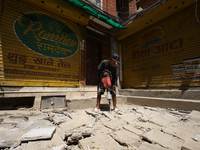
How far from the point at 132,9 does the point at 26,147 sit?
30.2 ft

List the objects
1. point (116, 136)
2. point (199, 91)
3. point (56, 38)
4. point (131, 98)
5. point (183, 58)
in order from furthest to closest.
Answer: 1. point (131, 98)
2. point (56, 38)
3. point (183, 58)
4. point (199, 91)
5. point (116, 136)

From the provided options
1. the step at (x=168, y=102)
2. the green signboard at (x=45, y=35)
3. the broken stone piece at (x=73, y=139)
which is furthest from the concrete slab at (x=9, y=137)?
the step at (x=168, y=102)

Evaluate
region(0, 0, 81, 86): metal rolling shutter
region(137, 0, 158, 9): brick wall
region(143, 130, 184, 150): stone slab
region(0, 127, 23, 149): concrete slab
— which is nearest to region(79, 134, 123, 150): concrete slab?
region(143, 130, 184, 150): stone slab

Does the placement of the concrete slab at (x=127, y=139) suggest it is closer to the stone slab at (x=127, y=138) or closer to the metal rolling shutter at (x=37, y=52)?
the stone slab at (x=127, y=138)

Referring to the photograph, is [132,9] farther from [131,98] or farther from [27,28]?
[27,28]

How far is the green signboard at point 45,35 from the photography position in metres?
4.20

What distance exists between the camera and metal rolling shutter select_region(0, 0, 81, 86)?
12.6 ft

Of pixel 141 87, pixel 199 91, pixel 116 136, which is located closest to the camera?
pixel 116 136

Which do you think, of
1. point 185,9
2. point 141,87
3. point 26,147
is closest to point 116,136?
point 26,147

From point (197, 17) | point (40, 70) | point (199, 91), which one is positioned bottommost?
point (199, 91)

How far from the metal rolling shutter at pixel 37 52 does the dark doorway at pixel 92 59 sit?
39.8 inches

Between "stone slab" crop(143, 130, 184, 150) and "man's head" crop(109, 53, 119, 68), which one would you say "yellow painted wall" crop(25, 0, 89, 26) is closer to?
"man's head" crop(109, 53, 119, 68)

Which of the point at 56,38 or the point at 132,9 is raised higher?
the point at 132,9

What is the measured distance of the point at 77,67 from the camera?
5.71 m
